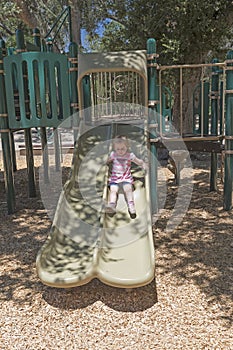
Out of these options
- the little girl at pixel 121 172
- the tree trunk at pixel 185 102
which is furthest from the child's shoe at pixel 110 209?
the tree trunk at pixel 185 102

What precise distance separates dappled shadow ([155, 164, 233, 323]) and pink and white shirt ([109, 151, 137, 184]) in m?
0.97

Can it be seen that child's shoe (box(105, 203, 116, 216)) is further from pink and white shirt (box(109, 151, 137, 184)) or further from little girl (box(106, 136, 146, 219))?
pink and white shirt (box(109, 151, 137, 184))

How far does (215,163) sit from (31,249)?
13.1ft

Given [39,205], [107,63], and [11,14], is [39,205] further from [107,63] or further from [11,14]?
[11,14]

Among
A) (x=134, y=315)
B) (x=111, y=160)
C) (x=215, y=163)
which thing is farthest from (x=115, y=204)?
(x=215, y=163)

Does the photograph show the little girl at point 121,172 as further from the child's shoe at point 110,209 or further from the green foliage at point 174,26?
the green foliage at point 174,26

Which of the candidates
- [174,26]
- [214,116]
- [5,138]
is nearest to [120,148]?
[5,138]

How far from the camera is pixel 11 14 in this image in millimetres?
14109

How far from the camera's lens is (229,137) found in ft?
19.2

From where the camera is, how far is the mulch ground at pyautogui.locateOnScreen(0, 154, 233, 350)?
3.04 m

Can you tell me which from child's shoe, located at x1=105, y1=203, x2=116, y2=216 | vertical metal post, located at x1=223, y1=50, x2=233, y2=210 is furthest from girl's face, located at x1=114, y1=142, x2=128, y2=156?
vertical metal post, located at x1=223, y1=50, x2=233, y2=210

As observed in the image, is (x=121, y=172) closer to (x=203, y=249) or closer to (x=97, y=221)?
(x=97, y=221)

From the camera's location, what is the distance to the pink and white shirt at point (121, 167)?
498 cm

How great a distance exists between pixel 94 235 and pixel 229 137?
2860 millimetres
